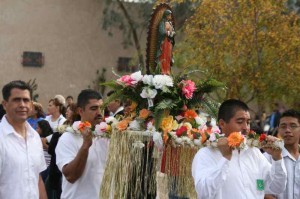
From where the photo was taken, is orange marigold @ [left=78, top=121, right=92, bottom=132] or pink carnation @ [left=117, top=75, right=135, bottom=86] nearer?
orange marigold @ [left=78, top=121, right=92, bottom=132]

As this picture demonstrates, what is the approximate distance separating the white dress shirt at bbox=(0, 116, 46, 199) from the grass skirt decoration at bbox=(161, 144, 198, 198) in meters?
1.28

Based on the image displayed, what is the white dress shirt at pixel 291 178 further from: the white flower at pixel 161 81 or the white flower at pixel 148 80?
the white flower at pixel 148 80

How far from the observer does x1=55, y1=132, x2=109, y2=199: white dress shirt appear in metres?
7.00

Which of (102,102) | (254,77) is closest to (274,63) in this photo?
(254,77)

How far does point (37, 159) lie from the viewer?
6383 millimetres

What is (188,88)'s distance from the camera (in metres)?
6.96

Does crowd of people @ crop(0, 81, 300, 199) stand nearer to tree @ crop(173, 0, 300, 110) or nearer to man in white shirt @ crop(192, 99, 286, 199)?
man in white shirt @ crop(192, 99, 286, 199)

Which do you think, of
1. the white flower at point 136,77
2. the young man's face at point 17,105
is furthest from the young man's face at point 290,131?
the young man's face at point 17,105

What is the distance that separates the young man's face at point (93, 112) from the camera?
7.30 m

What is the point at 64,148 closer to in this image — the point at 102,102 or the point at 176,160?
the point at 102,102

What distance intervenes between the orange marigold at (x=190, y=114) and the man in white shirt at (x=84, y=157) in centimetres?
94

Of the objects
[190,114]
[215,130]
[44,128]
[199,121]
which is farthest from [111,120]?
[44,128]

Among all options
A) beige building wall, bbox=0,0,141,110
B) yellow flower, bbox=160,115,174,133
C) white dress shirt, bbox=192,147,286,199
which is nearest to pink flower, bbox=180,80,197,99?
yellow flower, bbox=160,115,174,133

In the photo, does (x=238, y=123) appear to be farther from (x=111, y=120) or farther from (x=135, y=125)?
(x=111, y=120)
